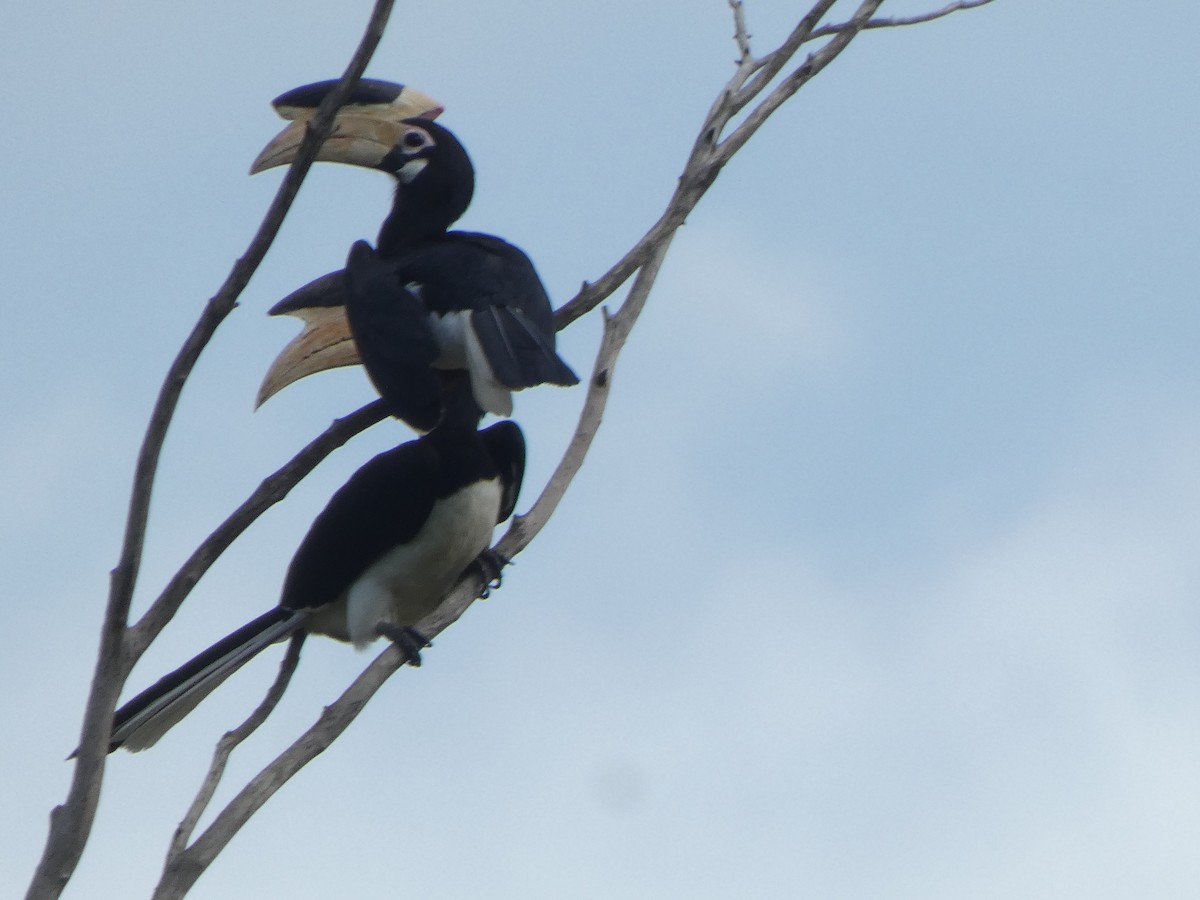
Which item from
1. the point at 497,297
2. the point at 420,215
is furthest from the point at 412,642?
the point at 420,215

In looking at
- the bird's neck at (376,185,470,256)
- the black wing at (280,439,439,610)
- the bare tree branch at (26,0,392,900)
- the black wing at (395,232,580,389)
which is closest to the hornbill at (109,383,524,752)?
the black wing at (280,439,439,610)

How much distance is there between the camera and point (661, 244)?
4402 mm

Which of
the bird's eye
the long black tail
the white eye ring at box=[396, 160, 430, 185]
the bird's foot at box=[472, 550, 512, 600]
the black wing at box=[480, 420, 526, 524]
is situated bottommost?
the long black tail

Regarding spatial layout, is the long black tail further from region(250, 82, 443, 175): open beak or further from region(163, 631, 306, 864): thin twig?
region(250, 82, 443, 175): open beak

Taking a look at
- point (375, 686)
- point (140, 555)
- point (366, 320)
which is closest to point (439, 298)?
point (366, 320)

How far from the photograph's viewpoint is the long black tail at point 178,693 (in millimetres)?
4230

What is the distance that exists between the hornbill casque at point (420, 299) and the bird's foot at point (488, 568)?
385mm

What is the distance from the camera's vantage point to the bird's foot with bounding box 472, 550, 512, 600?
4.46 meters

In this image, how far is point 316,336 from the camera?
4.75 metres

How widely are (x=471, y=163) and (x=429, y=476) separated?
1.23 metres

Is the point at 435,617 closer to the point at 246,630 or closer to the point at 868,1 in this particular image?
the point at 246,630

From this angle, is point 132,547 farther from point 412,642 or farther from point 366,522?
point 366,522

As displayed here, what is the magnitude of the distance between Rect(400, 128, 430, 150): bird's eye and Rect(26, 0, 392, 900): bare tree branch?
1.96 meters

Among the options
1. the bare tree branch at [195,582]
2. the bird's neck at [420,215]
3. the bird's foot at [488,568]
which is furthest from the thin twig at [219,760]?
the bird's neck at [420,215]
